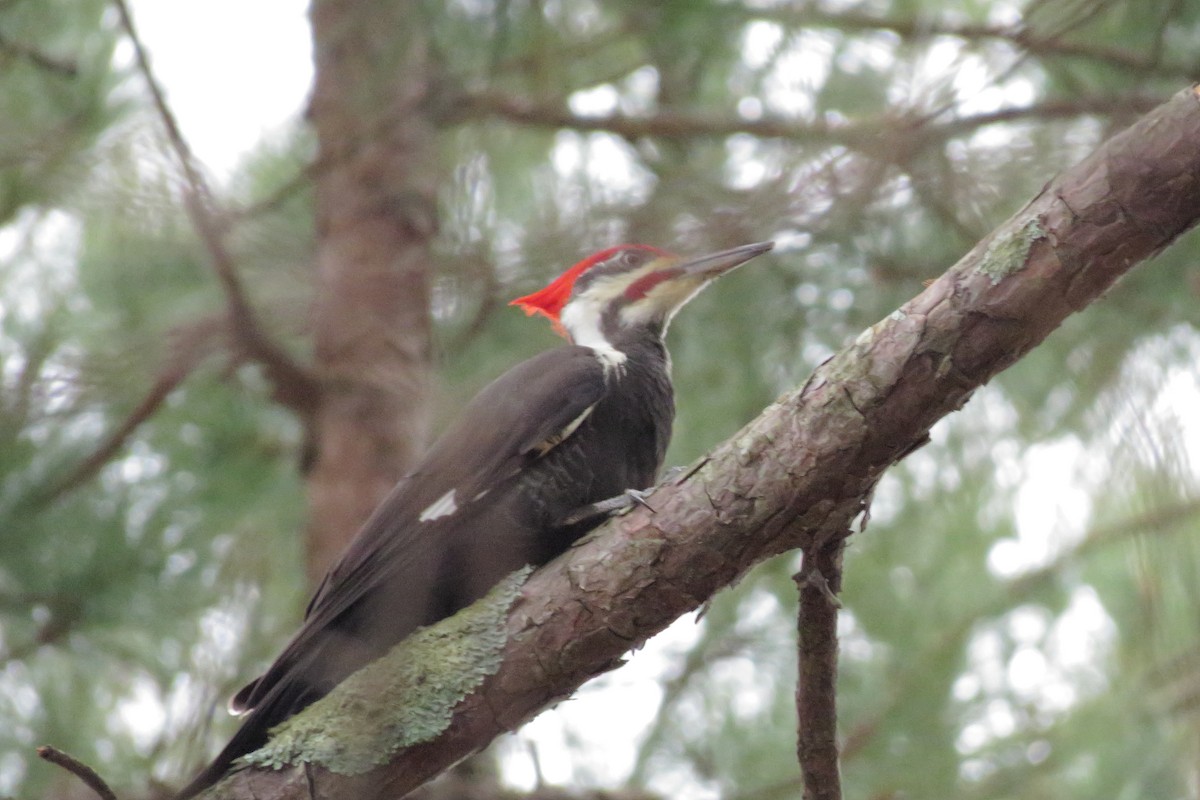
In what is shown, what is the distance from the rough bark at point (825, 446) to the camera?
168cm

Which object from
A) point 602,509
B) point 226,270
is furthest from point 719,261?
point 226,270

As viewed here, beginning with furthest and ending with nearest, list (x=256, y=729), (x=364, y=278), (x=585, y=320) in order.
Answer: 1. (x=364, y=278)
2. (x=585, y=320)
3. (x=256, y=729)

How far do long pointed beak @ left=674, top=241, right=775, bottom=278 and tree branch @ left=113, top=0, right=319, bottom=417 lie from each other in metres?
0.99

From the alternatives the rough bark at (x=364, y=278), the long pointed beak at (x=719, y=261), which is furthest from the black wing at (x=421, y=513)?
the rough bark at (x=364, y=278)

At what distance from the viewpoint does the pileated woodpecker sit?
2.36 metres

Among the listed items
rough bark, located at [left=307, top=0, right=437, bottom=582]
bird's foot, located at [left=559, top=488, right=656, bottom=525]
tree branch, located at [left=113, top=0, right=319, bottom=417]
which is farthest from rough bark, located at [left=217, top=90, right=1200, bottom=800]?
rough bark, located at [left=307, top=0, right=437, bottom=582]

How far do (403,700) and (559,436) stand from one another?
626 millimetres

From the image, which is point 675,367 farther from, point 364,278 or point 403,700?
point 403,700

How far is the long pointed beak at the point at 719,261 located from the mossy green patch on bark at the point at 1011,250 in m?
0.93

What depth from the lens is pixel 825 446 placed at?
1.84m

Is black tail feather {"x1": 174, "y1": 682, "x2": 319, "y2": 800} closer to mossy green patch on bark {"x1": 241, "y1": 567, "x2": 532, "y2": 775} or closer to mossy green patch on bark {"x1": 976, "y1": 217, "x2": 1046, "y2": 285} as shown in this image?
mossy green patch on bark {"x1": 241, "y1": 567, "x2": 532, "y2": 775}

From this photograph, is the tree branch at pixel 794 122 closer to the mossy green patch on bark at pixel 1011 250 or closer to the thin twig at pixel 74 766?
the mossy green patch on bark at pixel 1011 250

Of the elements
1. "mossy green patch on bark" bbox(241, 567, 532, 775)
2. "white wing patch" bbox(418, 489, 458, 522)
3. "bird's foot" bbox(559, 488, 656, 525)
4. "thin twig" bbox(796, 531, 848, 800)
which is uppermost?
"white wing patch" bbox(418, 489, 458, 522)

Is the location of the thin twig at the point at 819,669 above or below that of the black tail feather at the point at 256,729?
below
